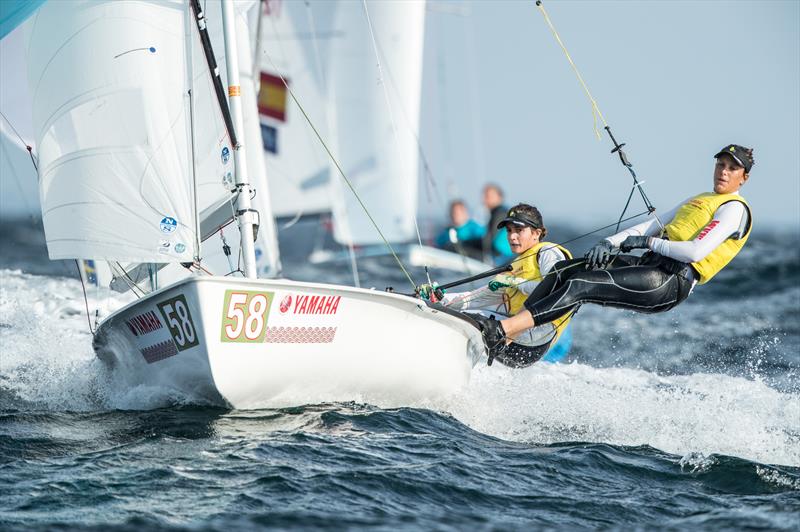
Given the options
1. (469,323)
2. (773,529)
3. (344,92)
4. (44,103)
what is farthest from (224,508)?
(344,92)

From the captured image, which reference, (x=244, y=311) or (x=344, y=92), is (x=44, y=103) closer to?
(x=244, y=311)

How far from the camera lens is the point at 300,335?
5762 mm

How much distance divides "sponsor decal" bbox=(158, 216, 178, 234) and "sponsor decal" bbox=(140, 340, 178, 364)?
65cm

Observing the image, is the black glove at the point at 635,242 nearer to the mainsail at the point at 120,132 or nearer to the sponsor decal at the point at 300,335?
the sponsor decal at the point at 300,335

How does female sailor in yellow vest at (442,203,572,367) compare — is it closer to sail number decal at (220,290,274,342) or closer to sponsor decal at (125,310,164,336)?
sail number decal at (220,290,274,342)

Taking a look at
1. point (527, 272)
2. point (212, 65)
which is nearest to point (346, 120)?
point (212, 65)

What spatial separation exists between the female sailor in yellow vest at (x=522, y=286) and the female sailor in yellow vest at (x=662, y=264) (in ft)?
0.67

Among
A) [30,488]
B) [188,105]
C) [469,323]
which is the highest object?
[188,105]

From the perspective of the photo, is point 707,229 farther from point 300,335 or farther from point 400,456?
point 300,335

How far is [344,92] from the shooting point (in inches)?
574

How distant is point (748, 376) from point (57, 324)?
6.19 meters

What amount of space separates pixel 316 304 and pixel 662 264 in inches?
78.0

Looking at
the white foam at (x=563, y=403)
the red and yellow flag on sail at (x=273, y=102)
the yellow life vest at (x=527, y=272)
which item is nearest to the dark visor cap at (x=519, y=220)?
the yellow life vest at (x=527, y=272)

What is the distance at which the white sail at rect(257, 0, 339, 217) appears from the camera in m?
14.1
